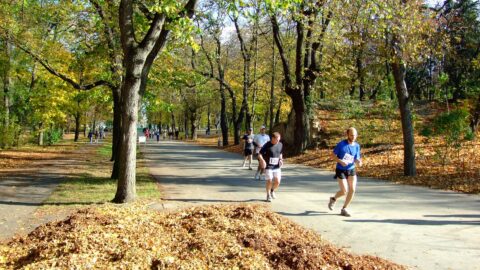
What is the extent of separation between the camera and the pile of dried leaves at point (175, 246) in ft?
16.4

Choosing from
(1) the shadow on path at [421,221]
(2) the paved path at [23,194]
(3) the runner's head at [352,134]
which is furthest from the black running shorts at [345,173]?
(2) the paved path at [23,194]

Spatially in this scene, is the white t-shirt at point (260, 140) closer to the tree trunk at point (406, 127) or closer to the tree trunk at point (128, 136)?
the tree trunk at point (406, 127)

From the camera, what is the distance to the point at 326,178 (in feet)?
50.4

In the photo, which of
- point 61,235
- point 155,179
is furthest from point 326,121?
point 61,235

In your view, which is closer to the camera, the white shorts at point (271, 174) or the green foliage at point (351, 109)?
the white shorts at point (271, 174)

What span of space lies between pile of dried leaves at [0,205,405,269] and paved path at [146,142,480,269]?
2.89ft

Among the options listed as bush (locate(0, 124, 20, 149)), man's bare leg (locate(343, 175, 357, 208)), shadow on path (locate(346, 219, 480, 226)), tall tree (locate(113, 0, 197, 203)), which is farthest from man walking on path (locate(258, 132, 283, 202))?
bush (locate(0, 124, 20, 149))

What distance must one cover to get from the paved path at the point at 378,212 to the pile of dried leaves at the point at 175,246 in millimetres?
882

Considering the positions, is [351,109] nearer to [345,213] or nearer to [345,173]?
[345,173]

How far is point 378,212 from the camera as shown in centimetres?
921

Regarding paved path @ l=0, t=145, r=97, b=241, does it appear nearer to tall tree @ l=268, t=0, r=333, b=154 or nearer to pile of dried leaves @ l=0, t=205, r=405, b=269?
pile of dried leaves @ l=0, t=205, r=405, b=269

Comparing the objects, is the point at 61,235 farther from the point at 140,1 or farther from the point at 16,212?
the point at 140,1

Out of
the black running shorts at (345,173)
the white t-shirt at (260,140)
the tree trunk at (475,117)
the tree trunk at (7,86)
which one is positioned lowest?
the black running shorts at (345,173)

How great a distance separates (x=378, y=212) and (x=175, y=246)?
5193 mm
